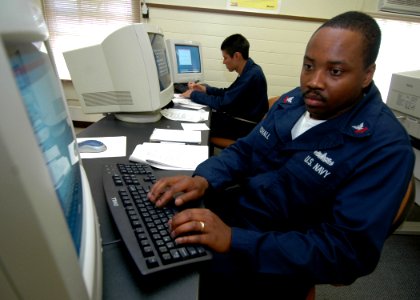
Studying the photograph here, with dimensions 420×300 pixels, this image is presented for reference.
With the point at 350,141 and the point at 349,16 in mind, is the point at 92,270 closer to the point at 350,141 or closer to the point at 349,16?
the point at 350,141

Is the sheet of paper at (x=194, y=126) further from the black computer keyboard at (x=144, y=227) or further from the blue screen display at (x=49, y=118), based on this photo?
the blue screen display at (x=49, y=118)

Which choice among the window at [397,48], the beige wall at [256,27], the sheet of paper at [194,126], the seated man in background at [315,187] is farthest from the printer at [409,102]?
the window at [397,48]

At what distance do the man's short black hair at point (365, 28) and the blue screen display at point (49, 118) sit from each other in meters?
0.71

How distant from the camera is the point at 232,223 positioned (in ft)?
3.19

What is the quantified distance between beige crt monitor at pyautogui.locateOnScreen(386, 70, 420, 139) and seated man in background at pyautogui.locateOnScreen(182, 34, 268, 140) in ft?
3.56

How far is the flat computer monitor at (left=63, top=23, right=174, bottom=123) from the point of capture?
4.21 ft

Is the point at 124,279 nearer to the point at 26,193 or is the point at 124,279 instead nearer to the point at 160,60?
the point at 26,193

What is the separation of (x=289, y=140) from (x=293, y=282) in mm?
430

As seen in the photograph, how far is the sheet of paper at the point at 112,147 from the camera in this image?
1.02 meters

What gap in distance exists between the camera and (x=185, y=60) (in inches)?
114

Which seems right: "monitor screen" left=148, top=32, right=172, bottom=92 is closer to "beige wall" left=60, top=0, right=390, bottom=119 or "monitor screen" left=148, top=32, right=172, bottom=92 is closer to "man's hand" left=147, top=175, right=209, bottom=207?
"man's hand" left=147, top=175, right=209, bottom=207

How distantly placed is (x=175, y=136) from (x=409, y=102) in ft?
3.92

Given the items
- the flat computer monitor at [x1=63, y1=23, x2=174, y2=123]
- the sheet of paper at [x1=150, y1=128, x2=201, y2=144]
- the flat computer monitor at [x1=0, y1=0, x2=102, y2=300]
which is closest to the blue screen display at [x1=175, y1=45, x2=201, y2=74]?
the flat computer monitor at [x1=63, y1=23, x2=174, y2=123]

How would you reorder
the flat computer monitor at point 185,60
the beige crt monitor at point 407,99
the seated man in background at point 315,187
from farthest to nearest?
the flat computer monitor at point 185,60
the beige crt monitor at point 407,99
the seated man in background at point 315,187
